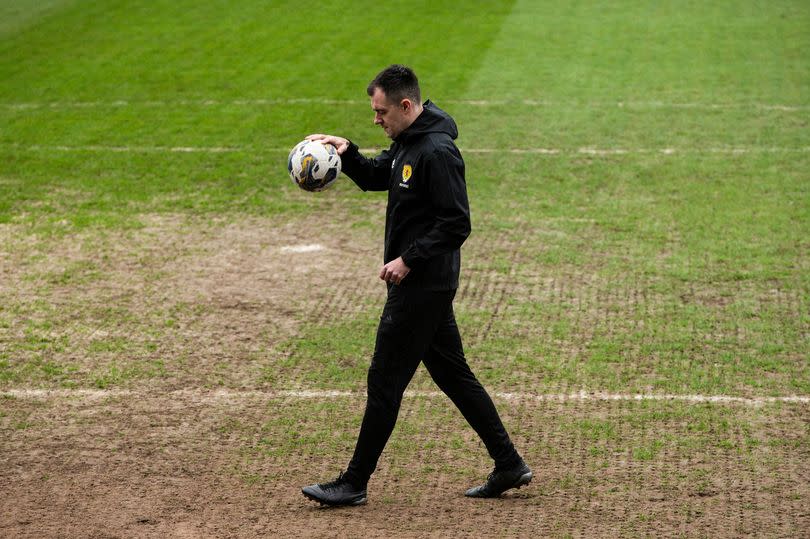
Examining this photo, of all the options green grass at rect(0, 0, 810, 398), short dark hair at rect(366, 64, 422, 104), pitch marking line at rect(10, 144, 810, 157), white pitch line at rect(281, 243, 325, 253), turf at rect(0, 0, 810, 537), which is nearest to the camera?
short dark hair at rect(366, 64, 422, 104)

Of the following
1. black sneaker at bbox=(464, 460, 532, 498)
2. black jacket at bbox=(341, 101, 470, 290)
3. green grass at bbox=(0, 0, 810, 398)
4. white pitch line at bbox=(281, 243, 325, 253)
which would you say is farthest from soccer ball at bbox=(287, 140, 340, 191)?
white pitch line at bbox=(281, 243, 325, 253)

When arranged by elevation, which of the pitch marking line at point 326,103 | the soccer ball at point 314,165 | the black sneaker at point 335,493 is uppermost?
the soccer ball at point 314,165

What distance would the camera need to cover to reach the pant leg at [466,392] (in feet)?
20.9

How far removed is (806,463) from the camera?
6.64 metres

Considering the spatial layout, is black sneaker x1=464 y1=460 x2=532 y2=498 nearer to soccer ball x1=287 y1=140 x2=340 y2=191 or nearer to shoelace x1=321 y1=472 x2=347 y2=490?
shoelace x1=321 y1=472 x2=347 y2=490

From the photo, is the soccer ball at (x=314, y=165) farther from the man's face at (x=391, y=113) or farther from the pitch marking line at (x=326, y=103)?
the pitch marking line at (x=326, y=103)

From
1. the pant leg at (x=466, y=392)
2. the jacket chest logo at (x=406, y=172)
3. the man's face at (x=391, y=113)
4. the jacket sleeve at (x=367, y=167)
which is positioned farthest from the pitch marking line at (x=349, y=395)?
the man's face at (x=391, y=113)

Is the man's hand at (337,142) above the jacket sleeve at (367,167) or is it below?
A: above

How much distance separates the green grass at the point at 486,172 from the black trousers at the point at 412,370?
1.15m

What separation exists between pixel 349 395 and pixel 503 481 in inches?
69.1

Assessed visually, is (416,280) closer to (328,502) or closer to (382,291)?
(328,502)

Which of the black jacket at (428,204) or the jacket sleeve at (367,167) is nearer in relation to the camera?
the black jacket at (428,204)

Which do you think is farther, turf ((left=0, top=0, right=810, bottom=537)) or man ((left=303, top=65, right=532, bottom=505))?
turf ((left=0, top=0, right=810, bottom=537))

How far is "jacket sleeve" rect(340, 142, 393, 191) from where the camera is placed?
6.64 meters
